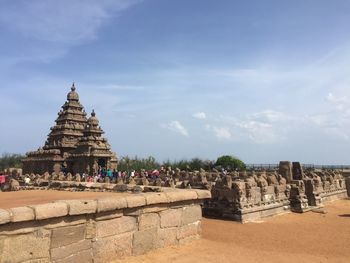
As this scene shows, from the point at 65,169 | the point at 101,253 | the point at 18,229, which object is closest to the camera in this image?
the point at 18,229

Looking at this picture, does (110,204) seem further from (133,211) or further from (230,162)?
(230,162)

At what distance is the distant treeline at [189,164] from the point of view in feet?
106

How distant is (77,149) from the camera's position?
87.5 ft

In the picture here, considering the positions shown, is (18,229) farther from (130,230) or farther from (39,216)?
(130,230)

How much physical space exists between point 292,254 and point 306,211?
7696 millimetres

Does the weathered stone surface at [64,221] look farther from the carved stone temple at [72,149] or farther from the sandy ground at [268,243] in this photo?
the carved stone temple at [72,149]

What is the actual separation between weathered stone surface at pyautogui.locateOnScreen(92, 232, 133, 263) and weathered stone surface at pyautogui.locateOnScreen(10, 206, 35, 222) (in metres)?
1.20

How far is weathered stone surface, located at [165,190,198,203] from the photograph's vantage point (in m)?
6.53

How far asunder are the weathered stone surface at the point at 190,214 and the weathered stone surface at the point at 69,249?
2.30 m

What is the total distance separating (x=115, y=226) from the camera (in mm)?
5480

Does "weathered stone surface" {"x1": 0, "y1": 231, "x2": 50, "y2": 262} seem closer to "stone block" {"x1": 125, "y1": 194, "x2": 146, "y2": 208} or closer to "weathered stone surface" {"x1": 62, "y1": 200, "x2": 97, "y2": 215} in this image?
"weathered stone surface" {"x1": 62, "y1": 200, "x2": 97, "y2": 215}

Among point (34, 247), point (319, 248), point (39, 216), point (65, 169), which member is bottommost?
point (319, 248)

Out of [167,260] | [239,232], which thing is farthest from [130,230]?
[239,232]

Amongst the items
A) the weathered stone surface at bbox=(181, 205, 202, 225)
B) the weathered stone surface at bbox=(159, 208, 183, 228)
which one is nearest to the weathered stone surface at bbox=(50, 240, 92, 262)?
the weathered stone surface at bbox=(159, 208, 183, 228)
